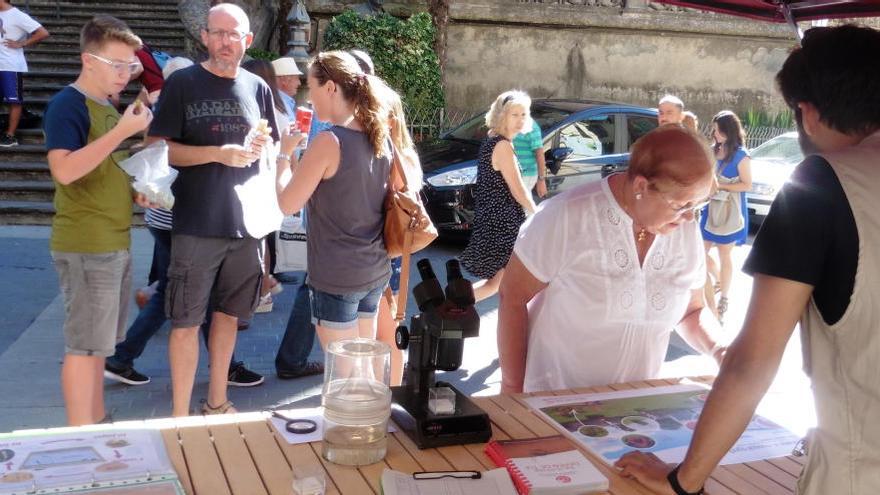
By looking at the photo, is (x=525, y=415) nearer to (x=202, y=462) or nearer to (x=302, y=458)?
(x=302, y=458)

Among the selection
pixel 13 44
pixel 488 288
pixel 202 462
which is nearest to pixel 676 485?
pixel 202 462

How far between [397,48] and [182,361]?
10.9 meters

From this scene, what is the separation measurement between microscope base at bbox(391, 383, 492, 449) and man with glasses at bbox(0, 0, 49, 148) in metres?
9.47

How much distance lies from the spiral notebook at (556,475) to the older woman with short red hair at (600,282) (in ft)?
2.18

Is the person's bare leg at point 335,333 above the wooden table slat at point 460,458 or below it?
below

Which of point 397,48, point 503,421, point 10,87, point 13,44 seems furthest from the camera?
point 397,48

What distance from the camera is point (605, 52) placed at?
17.8 meters

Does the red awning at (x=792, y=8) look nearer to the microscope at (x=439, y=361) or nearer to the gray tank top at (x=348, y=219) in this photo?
the gray tank top at (x=348, y=219)

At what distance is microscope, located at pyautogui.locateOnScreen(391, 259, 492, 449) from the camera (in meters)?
2.19

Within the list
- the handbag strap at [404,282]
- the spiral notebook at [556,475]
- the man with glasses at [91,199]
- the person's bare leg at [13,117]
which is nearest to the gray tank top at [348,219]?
the handbag strap at [404,282]

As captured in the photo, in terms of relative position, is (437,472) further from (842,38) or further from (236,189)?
(236,189)

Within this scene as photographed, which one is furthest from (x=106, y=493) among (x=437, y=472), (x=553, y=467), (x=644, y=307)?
(x=644, y=307)

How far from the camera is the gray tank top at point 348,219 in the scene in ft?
12.4

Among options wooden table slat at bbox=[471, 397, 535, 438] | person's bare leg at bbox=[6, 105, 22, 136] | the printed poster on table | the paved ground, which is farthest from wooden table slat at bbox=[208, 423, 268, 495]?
person's bare leg at bbox=[6, 105, 22, 136]
